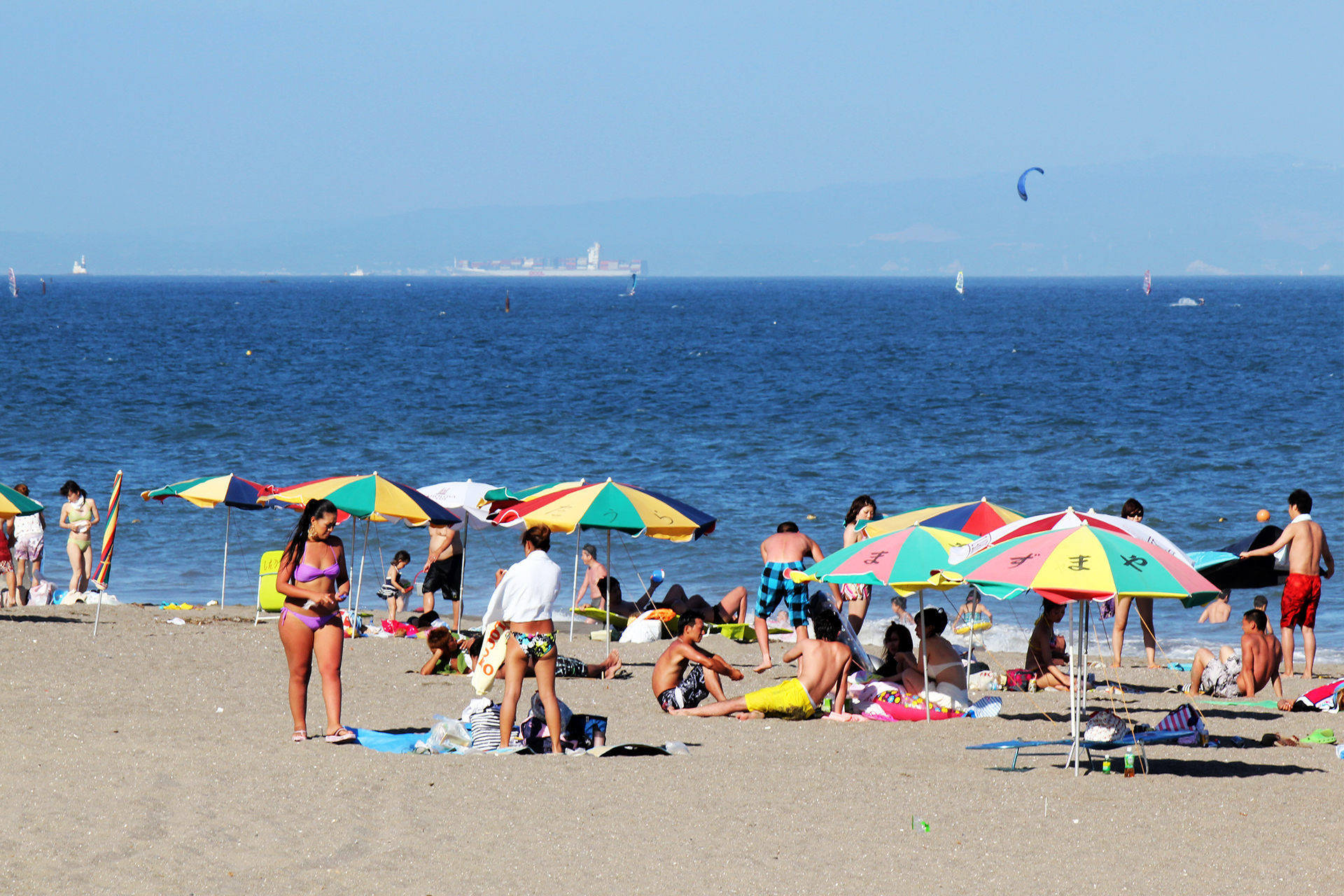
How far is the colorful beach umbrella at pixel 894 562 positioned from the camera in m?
8.98

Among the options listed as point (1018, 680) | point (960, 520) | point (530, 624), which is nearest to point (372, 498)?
point (530, 624)

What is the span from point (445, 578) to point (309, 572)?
23.2 feet

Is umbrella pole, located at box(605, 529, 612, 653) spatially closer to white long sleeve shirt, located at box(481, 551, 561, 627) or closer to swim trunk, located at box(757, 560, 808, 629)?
swim trunk, located at box(757, 560, 808, 629)

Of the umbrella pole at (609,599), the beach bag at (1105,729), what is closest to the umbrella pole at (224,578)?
the umbrella pole at (609,599)

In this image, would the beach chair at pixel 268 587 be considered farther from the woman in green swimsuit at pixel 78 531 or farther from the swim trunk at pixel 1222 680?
the swim trunk at pixel 1222 680

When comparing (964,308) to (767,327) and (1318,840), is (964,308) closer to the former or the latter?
(767,327)

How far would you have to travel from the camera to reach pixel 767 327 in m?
90.9

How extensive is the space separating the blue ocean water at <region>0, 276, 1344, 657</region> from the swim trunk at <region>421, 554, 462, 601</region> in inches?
81.1

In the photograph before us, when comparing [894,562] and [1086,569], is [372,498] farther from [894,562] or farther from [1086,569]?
[1086,569]

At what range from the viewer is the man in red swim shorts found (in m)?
11.5

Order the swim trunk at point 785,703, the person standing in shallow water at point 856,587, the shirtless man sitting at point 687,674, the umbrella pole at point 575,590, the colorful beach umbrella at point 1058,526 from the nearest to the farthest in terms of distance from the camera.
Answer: the colorful beach umbrella at point 1058,526
the swim trunk at point 785,703
the shirtless man sitting at point 687,674
the person standing in shallow water at point 856,587
the umbrella pole at point 575,590

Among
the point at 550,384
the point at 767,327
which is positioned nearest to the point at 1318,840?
the point at 550,384

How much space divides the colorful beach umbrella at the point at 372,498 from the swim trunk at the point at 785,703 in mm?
4255

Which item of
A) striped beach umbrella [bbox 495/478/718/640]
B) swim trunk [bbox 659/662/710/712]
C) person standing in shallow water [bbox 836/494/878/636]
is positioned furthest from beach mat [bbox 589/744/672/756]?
person standing in shallow water [bbox 836/494/878/636]
